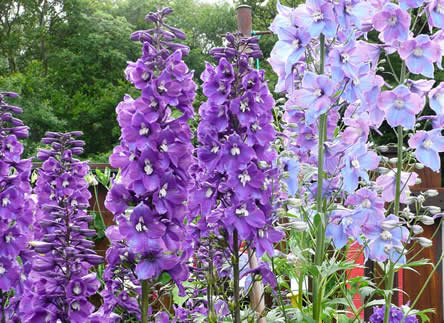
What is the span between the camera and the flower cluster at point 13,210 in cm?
177

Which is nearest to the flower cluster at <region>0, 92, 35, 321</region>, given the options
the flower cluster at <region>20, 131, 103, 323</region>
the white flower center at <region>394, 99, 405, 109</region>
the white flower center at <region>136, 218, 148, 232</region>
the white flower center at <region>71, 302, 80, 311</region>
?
the flower cluster at <region>20, 131, 103, 323</region>

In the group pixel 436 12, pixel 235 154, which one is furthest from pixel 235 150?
pixel 436 12

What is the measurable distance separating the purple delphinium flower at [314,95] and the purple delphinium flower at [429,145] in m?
0.36

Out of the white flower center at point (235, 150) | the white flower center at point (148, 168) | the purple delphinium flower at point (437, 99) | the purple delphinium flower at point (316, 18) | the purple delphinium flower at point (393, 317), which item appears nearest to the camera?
the white flower center at point (148, 168)

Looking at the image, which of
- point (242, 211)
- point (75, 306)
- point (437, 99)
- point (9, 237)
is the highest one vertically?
point (437, 99)

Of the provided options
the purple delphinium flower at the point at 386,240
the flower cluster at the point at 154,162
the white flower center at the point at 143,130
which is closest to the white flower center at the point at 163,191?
the flower cluster at the point at 154,162

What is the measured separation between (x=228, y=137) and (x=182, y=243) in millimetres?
376

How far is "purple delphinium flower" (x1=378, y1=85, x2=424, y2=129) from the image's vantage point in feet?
5.35

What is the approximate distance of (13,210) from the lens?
5.85 ft

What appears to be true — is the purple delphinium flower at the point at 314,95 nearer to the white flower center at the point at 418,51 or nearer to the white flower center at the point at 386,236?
the white flower center at the point at 418,51

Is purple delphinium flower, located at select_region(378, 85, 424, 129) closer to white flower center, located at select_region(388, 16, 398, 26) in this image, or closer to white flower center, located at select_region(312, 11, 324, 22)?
white flower center, located at select_region(388, 16, 398, 26)

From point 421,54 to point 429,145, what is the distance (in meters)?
0.32

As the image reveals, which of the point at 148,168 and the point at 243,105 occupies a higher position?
the point at 243,105

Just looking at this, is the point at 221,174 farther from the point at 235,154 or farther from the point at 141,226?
the point at 141,226
